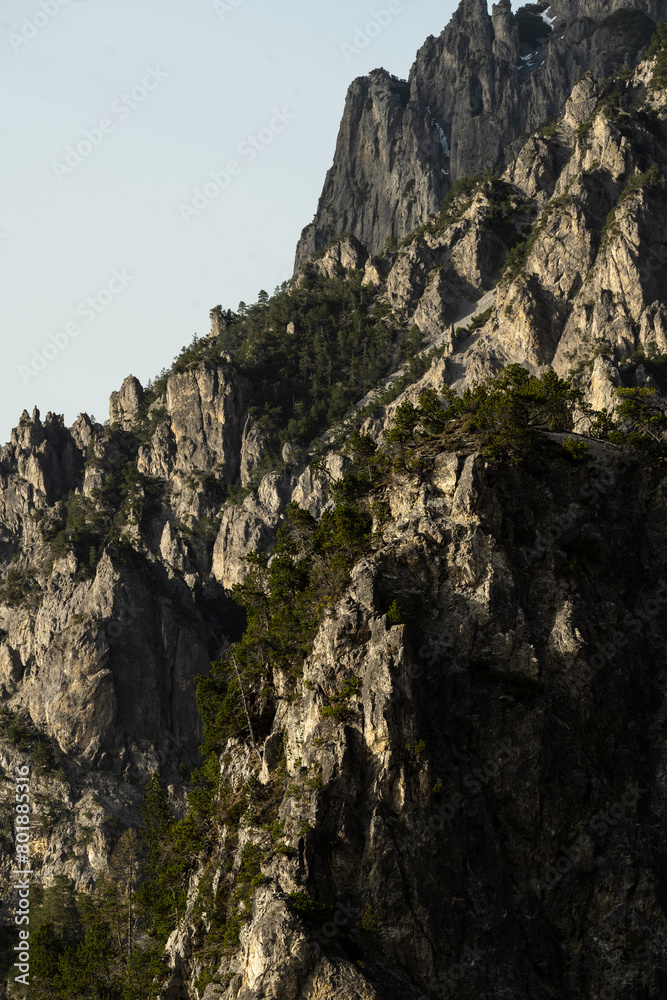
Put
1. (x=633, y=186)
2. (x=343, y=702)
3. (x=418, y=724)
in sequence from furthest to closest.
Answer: (x=633, y=186) < (x=343, y=702) < (x=418, y=724)

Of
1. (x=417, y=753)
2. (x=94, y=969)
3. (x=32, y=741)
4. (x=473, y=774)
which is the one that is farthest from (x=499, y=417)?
(x=32, y=741)

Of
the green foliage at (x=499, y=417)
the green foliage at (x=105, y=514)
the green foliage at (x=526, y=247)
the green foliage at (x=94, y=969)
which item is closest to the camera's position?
the green foliage at (x=94, y=969)

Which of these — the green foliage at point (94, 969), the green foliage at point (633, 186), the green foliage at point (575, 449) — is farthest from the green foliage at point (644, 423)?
the green foliage at point (94, 969)

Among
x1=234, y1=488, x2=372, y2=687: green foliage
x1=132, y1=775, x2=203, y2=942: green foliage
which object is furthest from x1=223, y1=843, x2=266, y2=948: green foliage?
x1=234, y1=488, x2=372, y2=687: green foliage

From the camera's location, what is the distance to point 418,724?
5462 cm

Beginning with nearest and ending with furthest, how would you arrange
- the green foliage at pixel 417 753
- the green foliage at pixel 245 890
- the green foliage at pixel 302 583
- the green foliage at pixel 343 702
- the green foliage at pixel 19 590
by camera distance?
the green foliage at pixel 245 890 → the green foliage at pixel 417 753 → the green foliage at pixel 343 702 → the green foliage at pixel 302 583 → the green foliage at pixel 19 590

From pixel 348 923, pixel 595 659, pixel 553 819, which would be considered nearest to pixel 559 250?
pixel 595 659

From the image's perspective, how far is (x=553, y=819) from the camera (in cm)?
5519

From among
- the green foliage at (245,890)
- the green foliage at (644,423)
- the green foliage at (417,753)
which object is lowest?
the green foliage at (245,890)

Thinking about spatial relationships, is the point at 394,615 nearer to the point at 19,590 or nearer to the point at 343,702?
the point at 343,702

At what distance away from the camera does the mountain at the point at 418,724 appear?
51812 millimetres

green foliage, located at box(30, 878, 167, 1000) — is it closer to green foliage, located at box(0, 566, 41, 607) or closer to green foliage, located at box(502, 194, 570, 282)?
green foliage, located at box(0, 566, 41, 607)

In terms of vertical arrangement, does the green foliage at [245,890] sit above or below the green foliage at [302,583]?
below

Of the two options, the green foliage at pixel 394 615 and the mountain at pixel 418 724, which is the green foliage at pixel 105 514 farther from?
the green foliage at pixel 394 615
